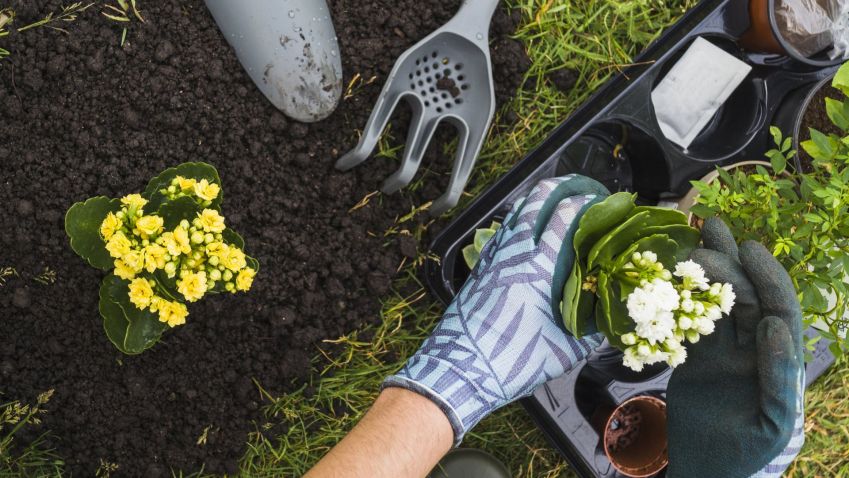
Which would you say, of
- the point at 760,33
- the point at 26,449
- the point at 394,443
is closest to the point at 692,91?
the point at 760,33

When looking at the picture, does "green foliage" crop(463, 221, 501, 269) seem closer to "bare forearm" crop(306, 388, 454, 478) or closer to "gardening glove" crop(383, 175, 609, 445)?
"gardening glove" crop(383, 175, 609, 445)

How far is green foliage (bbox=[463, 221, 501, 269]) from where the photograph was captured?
1.27 metres

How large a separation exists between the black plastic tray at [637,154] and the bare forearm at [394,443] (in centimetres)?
32

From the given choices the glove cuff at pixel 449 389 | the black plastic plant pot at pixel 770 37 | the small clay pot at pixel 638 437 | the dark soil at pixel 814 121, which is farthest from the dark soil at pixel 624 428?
the black plastic plant pot at pixel 770 37

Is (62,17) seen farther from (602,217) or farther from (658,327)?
(658,327)

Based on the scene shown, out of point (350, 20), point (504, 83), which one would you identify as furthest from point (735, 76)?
point (350, 20)

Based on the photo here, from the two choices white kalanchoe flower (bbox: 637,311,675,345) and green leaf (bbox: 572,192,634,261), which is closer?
white kalanchoe flower (bbox: 637,311,675,345)

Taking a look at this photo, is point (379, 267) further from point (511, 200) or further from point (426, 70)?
point (426, 70)

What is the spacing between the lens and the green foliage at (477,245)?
1.27 m

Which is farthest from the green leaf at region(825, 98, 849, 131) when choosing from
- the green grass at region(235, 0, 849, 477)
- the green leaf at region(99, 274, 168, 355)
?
the green leaf at region(99, 274, 168, 355)

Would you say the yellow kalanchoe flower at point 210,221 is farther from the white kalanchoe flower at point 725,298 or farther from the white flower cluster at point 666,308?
the white kalanchoe flower at point 725,298

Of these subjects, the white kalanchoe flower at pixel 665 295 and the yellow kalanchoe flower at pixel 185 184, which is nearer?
the white kalanchoe flower at pixel 665 295

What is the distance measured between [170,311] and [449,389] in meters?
0.44

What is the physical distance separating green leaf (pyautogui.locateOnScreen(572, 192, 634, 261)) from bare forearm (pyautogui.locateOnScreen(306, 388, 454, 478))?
0.34 meters
